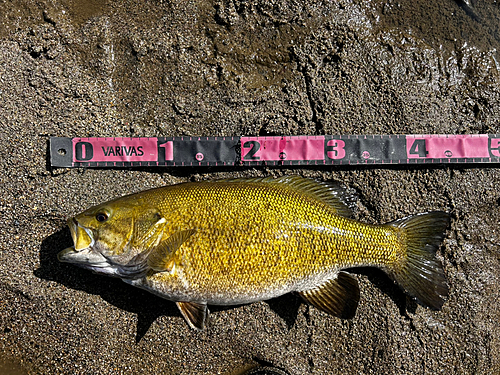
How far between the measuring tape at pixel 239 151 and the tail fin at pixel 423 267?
60cm

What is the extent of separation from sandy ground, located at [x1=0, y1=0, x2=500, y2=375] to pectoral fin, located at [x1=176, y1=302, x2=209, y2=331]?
29 centimetres

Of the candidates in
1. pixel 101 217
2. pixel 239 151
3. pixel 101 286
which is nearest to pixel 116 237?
pixel 101 217

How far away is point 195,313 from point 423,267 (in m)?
1.76

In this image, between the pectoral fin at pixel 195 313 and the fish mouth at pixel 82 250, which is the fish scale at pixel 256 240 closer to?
the pectoral fin at pixel 195 313

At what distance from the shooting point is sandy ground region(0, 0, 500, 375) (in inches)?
103

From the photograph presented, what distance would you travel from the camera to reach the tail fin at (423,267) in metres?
2.50

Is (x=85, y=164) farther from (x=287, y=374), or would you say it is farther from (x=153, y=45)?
(x=287, y=374)

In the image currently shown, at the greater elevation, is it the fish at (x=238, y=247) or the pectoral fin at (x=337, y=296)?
the fish at (x=238, y=247)

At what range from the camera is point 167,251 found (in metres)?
2.17

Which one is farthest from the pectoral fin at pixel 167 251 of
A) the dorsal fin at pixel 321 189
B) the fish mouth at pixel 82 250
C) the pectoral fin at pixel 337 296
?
the pectoral fin at pixel 337 296

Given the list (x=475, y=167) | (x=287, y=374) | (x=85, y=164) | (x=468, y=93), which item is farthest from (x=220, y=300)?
(x=468, y=93)

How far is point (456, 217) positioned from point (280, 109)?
5.78 ft

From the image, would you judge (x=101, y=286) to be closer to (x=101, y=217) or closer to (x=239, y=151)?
(x=101, y=217)

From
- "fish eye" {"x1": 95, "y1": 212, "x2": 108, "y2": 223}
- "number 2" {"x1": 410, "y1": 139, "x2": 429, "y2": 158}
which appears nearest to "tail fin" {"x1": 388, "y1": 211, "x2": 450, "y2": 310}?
"number 2" {"x1": 410, "y1": 139, "x2": 429, "y2": 158}
